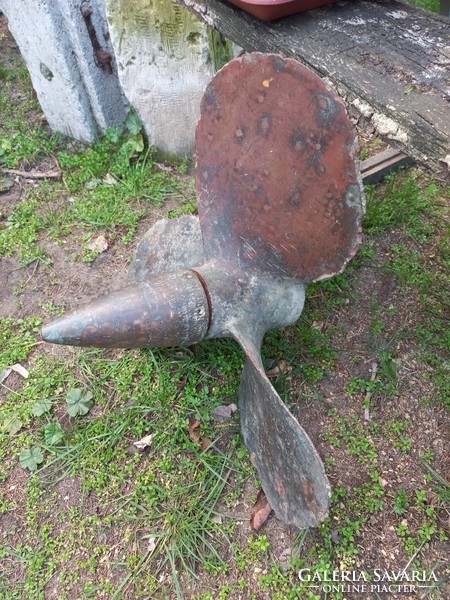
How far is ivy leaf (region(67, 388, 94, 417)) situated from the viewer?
240 centimetres

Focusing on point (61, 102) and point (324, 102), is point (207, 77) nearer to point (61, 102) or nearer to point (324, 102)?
point (61, 102)

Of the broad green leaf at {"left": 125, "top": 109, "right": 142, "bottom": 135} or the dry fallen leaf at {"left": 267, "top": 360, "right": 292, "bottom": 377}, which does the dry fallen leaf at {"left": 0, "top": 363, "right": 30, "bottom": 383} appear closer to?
the dry fallen leaf at {"left": 267, "top": 360, "right": 292, "bottom": 377}

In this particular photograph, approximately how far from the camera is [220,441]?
2279 mm

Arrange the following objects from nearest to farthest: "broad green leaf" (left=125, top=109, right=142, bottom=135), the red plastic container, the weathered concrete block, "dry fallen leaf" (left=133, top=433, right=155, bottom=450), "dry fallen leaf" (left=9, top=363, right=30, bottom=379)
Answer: the red plastic container, "dry fallen leaf" (left=133, top=433, right=155, bottom=450), "dry fallen leaf" (left=9, top=363, right=30, bottom=379), the weathered concrete block, "broad green leaf" (left=125, top=109, right=142, bottom=135)

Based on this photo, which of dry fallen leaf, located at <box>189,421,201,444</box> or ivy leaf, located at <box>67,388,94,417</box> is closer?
dry fallen leaf, located at <box>189,421,201,444</box>

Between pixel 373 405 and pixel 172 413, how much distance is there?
915 millimetres

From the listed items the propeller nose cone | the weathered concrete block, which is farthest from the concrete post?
the propeller nose cone

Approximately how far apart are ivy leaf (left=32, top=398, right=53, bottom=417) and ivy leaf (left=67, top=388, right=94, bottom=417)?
0.10 m

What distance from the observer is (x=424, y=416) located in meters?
2.29

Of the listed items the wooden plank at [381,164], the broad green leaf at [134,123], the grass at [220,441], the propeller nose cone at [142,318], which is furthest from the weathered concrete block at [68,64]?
the propeller nose cone at [142,318]

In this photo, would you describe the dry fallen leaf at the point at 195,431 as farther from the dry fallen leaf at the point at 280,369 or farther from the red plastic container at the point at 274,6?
the red plastic container at the point at 274,6

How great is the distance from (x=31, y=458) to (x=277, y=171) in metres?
1.66

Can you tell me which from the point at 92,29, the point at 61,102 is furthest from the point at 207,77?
the point at 61,102

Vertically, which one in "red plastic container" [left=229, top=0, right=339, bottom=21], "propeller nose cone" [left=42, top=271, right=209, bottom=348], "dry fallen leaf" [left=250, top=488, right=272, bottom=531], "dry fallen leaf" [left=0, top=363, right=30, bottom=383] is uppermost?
"red plastic container" [left=229, top=0, right=339, bottom=21]
